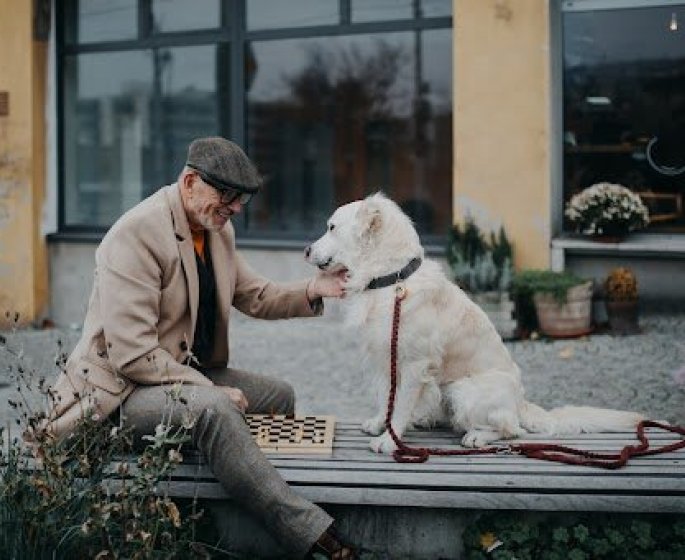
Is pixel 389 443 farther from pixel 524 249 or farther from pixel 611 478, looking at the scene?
pixel 524 249

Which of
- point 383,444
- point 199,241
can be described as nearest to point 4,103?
point 199,241

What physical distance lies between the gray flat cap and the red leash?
2.57ft

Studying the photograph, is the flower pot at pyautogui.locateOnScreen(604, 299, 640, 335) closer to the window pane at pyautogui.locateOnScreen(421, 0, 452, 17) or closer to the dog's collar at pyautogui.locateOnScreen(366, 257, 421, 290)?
the window pane at pyautogui.locateOnScreen(421, 0, 452, 17)

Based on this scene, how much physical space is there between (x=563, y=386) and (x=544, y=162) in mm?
2836

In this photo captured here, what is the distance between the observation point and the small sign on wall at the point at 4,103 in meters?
11.1

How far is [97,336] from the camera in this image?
4043mm

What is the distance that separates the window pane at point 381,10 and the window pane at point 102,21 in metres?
2.68

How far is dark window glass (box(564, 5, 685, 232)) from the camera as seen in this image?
9.95 m

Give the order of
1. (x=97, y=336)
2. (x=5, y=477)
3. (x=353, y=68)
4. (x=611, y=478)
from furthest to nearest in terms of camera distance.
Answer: (x=353, y=68) → (x=97, y=336) → (x=611, y=478) → (x=5, y=477)

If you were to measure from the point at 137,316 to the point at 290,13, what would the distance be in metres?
7.84

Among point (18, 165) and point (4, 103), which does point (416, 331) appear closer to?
point (18, 165)

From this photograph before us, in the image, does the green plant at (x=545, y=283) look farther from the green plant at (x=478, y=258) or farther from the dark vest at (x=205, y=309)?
the dark vest at (x=205, y=309)

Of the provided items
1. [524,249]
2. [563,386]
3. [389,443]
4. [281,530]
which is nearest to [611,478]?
[389,443]

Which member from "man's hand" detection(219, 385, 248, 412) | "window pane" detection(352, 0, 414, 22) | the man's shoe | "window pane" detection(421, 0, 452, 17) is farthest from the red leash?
"window pane" detection(352, 0, 414, 22)
